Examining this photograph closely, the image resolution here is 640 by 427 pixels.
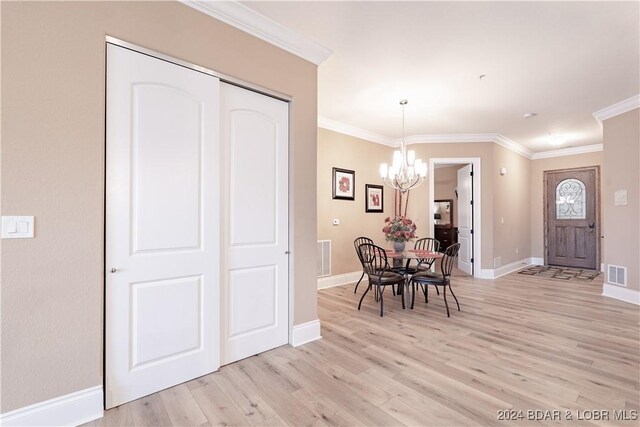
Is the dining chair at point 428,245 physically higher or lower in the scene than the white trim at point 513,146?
lower

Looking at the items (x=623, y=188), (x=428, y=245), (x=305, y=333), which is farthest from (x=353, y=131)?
(x=623, y=188)

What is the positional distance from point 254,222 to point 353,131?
3.45m

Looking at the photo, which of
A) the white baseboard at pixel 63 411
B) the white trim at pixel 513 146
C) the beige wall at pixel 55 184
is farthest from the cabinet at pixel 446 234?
the white baseboard at pixel 63 411

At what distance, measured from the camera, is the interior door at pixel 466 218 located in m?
6.00

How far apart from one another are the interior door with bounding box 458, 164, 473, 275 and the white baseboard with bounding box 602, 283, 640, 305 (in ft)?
6.42

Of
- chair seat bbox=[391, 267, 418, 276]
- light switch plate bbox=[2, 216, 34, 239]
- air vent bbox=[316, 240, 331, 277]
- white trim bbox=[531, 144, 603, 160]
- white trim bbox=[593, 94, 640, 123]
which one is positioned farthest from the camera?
white trim bbox=[531, 144, 603, 160]

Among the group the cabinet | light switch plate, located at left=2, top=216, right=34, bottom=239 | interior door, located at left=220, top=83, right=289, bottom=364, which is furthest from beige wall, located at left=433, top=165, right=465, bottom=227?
light switch plate, located at left=2, top=216, right=34, bottom=239

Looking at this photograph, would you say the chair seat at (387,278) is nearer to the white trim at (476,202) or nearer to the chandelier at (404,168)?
the chandelier at (404,168)

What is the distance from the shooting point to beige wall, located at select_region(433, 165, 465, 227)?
8245 millimetres

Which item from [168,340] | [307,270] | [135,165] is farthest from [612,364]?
[135,165]

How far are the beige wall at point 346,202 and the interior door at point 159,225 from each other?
2.79 metres

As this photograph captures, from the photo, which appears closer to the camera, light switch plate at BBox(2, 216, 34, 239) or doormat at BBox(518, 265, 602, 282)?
light switch plate at BBox(2, 216, 34, 239)

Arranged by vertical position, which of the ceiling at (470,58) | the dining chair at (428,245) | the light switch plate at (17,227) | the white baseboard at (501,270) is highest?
the ceiling at (470,58)

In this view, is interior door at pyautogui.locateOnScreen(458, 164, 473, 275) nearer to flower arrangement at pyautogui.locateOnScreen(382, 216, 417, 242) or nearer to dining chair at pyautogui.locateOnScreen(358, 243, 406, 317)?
flower arrangement at pyautogui.locateOnScreen(382, 216, 417, 242)
